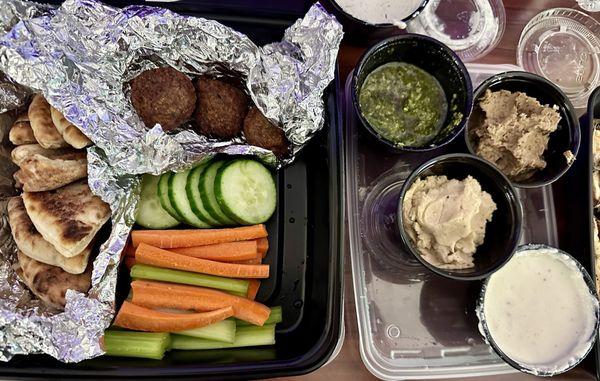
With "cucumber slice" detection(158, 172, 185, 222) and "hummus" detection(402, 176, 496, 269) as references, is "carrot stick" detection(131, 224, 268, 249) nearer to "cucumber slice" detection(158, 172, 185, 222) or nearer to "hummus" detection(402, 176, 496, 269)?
"cucumber slice" detection(158, 172, 185, 222)

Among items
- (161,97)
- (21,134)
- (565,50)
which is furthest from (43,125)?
(565,50)

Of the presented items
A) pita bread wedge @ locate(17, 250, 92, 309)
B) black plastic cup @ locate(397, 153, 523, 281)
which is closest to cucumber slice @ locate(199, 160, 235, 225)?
pita bread wedge @ locate(17, 250, 92, 309)

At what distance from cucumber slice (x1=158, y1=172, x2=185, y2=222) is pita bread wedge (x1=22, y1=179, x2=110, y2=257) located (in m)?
0.15

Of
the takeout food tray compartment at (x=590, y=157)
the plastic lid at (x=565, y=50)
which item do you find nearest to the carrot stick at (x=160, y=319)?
the takeout food tray compartment at (x=590, y=157)

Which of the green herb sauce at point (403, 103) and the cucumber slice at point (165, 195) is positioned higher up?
the green herb sauce at point (403, 103)

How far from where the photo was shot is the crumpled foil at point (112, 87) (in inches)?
53.2

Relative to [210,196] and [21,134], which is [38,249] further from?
[210,196]

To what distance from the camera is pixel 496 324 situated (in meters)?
1.51

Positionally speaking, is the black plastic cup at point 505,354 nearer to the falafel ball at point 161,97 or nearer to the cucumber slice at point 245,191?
the cucumber slice at point 245,191

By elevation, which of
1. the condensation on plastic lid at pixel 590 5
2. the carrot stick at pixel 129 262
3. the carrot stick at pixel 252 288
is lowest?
the carrot stick at pixel 129 262

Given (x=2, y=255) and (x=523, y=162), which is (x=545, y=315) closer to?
(x=523, y=162)

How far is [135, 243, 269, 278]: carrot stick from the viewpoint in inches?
59.0

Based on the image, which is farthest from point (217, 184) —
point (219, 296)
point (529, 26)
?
point (529, 26)

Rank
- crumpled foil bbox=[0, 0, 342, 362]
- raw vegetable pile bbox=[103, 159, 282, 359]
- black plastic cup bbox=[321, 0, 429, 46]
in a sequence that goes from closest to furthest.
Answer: crumpled foil bbox=[0, 0, 342, 362] → raw vegetable pile bbox=[103, 159, 282, 359] → black plastic cup bbox=[321, 0, 429, 46]
